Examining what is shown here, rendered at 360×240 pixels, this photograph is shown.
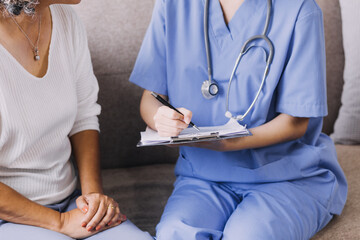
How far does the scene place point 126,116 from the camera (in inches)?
60.6

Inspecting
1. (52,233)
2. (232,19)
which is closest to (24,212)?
(52,233)

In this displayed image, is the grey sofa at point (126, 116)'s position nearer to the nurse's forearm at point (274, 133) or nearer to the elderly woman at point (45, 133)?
the elderly woman at point (45, 133)

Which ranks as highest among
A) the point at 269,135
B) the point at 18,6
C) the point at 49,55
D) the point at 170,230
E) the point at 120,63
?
the point at 18,6

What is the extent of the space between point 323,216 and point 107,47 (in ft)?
2.82

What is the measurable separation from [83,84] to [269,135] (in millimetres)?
527

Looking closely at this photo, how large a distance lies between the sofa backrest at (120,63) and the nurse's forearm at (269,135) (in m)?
0.48

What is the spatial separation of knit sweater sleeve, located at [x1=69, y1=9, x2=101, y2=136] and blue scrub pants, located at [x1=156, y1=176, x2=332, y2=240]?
12.9 inches

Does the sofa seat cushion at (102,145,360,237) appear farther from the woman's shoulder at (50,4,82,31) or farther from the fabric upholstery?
the woman's shoulder at (50,4,82,31)

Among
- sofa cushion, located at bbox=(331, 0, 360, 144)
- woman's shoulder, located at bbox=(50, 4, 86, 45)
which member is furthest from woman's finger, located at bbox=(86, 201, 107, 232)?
sofa cushion, located at bbox=(331, 0, 360, 144)

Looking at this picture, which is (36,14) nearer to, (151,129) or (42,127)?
(42,127)

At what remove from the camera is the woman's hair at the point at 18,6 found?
981mm

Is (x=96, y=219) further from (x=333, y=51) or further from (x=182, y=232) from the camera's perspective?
(x=333, y=51)

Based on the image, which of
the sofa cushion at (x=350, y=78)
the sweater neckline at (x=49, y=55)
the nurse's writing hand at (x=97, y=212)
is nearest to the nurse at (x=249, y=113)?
the nurse's writing hand at (x=97, y=212)

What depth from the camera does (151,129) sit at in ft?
3.85
